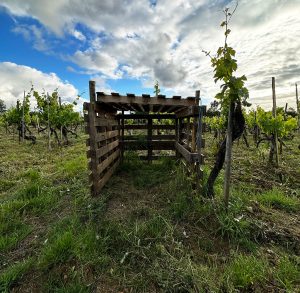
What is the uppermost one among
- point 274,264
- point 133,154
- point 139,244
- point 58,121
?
point 58,121

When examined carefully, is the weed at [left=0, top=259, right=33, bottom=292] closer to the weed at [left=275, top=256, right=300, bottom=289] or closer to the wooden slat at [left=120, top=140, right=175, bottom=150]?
the weed at [left=275, top=256, right=300, bottom=289]

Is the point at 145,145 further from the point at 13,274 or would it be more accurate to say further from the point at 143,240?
the point at 13,274

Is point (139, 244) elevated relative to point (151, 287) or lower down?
elevated

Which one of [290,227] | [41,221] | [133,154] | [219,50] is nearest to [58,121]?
[133,154]

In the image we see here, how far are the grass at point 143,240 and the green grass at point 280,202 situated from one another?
2 centimetres

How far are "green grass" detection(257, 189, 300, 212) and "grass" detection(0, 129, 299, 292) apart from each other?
20mm

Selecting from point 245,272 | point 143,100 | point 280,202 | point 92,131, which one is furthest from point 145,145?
point 245,272

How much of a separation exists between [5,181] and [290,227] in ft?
24.2

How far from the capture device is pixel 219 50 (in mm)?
3760

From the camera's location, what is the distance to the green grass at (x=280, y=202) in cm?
486

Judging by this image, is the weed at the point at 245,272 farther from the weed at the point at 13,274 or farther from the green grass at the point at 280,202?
the weed at the point at 13,274

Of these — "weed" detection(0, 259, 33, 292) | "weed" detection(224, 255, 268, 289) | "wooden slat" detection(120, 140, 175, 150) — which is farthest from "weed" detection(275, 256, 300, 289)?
"wooden slat" detection(120, 140, 175, 150)

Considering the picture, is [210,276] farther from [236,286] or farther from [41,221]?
[41,221]

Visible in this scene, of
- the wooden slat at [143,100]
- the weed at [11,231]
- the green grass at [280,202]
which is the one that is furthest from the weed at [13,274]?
the green grass at [280,202]
